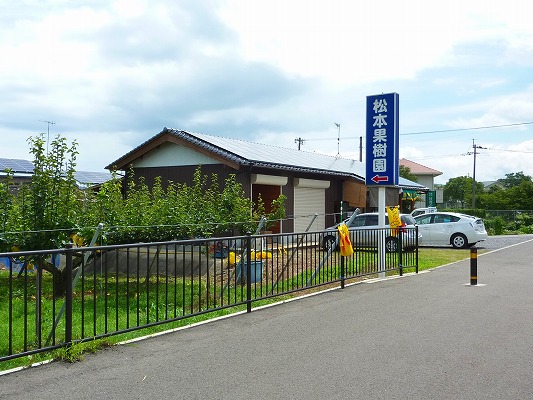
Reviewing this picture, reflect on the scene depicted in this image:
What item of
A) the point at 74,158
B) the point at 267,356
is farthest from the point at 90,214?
the point at 267,356

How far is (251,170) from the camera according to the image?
18.7 metres

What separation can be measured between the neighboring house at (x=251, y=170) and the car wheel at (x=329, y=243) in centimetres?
759

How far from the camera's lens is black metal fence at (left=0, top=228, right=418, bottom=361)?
243 inches

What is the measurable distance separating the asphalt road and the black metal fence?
0.53 meters

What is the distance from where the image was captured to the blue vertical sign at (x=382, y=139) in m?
13.6

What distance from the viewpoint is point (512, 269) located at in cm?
1447

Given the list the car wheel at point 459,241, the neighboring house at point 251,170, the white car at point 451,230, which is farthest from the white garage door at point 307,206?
the car wheel at point 459,241

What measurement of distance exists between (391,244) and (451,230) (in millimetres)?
10772

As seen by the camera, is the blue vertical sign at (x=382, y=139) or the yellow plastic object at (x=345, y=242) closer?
the yellow plastic object at (x=345, y=242)

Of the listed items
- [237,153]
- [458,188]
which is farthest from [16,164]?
[458,188]

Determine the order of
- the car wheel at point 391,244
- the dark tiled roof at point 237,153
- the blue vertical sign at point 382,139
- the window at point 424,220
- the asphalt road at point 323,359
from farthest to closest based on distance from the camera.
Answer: the window at point 424,220, the dark tiled roof at point 237,153, the blue vertical sign at point 382,139, the car wheel at point 391,244, the asphalt road at point 323,359

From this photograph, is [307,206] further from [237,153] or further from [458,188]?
[458,188]

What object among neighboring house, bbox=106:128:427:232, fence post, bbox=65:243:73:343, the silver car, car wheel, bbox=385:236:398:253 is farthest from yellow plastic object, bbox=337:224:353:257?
neighboring house, bbox=106:128:427:232

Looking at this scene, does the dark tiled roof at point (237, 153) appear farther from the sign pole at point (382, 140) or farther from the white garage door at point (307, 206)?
the sign pole at point (382, 140)
